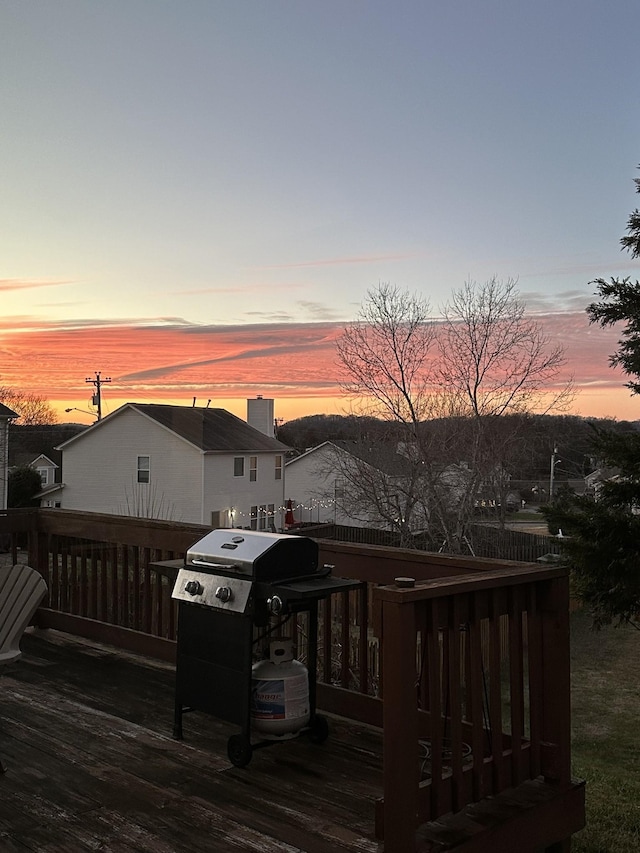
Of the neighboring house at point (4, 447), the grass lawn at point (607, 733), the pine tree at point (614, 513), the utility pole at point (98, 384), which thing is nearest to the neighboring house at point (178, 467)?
the neighboring house at point (4, 447)

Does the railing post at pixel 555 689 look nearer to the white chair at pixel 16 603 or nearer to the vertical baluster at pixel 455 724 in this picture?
the vertical baluster at pixel 455 724

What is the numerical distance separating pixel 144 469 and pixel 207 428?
2.53m

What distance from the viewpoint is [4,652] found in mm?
3295

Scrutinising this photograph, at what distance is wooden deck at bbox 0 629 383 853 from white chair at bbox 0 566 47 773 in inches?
18.4

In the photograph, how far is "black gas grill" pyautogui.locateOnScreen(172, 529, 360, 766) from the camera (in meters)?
3.17

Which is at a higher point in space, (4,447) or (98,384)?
(98,384)

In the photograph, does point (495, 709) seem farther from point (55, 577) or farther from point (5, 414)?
point (5, 414)

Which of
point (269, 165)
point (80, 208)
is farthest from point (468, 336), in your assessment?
point (80, 208)

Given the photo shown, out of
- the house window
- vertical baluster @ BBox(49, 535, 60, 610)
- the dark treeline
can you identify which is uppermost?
the dark treeline

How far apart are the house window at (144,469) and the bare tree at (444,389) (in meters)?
7.91

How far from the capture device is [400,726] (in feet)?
7.96

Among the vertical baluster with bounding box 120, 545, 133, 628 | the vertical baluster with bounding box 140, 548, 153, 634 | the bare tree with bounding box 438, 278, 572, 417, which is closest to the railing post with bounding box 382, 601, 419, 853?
the vertical baluster with bounding box 140, 548, 153, 634

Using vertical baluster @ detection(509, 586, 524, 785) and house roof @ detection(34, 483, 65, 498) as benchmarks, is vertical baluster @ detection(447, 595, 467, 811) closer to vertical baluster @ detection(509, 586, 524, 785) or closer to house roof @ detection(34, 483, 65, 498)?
vertical baluster @ detection(509, 586, 524, 785)

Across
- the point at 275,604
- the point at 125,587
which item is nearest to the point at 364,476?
the point at 125,587
